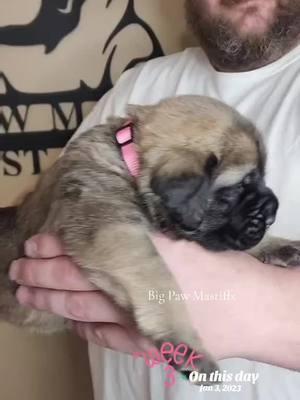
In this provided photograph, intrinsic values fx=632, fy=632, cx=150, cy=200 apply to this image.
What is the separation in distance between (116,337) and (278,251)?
1.16 feet

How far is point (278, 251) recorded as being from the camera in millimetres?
1207

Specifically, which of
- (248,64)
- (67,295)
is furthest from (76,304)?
(248,64)

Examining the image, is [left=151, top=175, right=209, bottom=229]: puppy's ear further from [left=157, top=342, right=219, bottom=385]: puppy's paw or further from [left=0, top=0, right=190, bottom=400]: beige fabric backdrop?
[left=0, top=0, right=190, bottom=400]: beige fabric backdrop

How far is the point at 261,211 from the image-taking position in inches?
42.0

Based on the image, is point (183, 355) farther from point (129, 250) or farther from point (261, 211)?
point (261, 211)

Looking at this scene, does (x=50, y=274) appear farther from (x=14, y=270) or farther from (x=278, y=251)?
(x=278, y=251)

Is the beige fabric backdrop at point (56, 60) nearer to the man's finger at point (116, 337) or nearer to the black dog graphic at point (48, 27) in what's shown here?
the black dog graphic at point (48, 27)

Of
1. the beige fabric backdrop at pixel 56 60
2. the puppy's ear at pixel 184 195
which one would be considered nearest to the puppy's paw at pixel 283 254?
the puppy's ear at pixel 184 195

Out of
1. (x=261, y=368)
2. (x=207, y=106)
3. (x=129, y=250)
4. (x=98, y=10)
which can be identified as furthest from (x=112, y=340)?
(x=98, y=10)

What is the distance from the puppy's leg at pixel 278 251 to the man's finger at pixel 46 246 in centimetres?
37

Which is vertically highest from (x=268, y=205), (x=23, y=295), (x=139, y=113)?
(x=139, y=113)

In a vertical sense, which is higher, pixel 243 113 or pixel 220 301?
pixel 243 113

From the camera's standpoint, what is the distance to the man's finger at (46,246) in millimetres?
1101

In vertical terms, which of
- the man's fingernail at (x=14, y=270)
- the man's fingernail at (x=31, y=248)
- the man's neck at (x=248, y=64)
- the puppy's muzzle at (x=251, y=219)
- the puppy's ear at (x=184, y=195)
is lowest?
the man's fingernail at (x=14, y=270)
